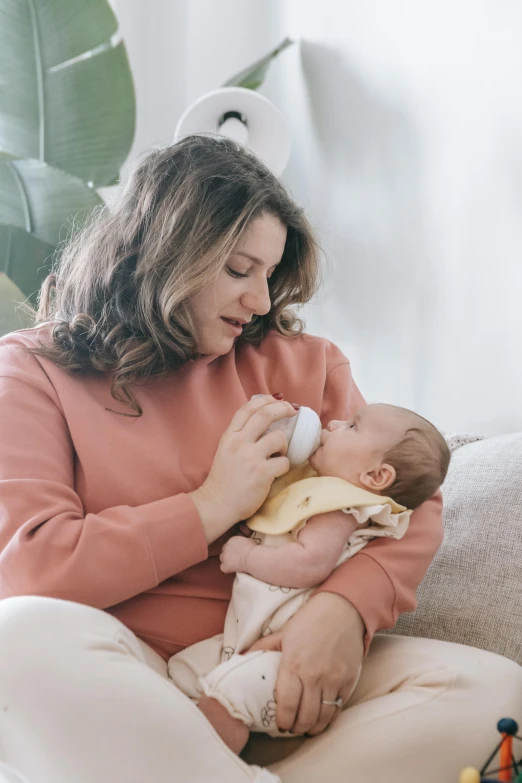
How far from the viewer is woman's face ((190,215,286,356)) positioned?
1.23 meters

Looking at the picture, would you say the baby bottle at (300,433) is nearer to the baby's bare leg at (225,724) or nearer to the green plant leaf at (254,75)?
the baby's bare leg at (225,724)

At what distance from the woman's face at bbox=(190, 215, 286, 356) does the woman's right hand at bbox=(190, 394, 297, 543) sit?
0.15 meters

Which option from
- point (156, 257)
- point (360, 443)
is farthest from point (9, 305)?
point (360, 443)

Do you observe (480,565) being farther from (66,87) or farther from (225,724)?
(66,87)

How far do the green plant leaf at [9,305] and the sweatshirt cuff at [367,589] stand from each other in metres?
1.12

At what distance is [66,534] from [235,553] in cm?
23

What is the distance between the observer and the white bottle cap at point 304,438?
3.77ft

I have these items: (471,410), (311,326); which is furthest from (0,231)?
(471,410)

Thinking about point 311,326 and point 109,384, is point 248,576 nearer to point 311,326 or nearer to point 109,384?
point 109,384

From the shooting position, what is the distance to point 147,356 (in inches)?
47.1

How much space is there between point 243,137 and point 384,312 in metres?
0.62

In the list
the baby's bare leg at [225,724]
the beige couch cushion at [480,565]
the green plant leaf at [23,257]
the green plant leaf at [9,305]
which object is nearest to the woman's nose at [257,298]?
the beige couch cushion at [480,565]

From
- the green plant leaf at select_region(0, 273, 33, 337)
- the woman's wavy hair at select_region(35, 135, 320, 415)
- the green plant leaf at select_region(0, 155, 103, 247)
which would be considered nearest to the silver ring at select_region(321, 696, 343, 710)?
the woman's wavy hair at select_region(35, 135, 320, 415)

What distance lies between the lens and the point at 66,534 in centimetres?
99
